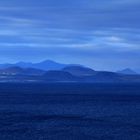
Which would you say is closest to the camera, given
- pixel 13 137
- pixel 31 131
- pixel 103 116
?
pixel 13 137

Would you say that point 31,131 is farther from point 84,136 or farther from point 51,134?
point 84,136

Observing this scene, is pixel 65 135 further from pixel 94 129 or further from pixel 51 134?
pixel 94 129

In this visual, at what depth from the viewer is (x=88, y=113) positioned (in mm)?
111250

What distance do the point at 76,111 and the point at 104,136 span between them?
148ft

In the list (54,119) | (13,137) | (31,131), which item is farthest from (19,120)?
(13,137)

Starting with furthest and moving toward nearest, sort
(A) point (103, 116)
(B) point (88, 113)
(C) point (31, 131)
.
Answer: (B) point (88, 113)
(A) point (103, 116)
(C) point (31, 131)

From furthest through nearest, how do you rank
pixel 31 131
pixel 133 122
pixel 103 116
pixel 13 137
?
pixel 103 116 < pixel 133 122 < pixel 31 131 < pixel 13 137

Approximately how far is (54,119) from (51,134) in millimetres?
22501

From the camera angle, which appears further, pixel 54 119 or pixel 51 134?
pixel 54 119

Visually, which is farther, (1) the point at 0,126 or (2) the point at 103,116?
(2) the point at 103,116

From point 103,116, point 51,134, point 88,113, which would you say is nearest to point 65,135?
point 51,134

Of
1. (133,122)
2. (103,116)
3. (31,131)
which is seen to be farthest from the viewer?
(103,116)

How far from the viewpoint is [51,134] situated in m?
74.1

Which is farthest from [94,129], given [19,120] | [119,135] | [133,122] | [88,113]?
[88,113]
